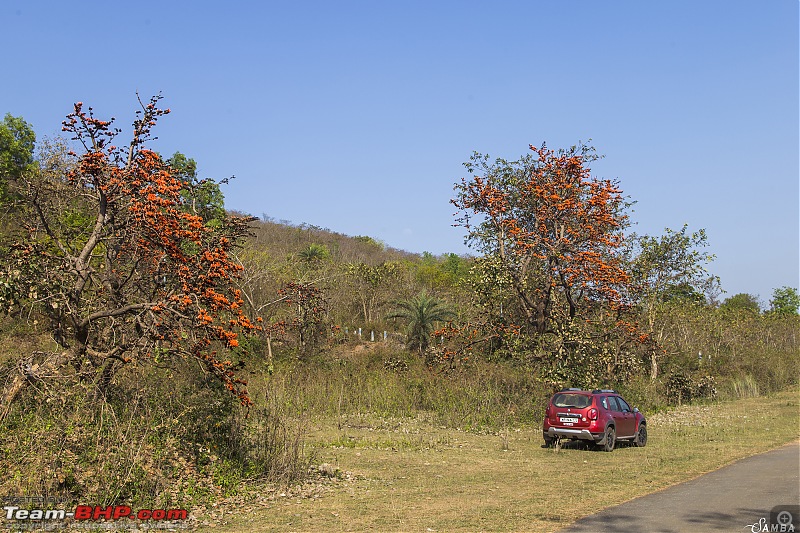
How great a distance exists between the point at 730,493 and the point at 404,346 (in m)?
27.6

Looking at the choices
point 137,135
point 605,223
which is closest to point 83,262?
point 137,135

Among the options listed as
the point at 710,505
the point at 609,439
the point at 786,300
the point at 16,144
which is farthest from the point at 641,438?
the point at 786,300

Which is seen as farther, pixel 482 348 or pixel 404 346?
pixel 404 346

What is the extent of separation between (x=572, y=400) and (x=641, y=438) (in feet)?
9.26

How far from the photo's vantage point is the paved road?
891cm

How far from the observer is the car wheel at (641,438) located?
1906 cm

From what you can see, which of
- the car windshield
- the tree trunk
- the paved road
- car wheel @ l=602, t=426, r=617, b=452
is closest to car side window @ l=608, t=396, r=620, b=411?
car wheel @ l=602, t=426, r=617, b=452

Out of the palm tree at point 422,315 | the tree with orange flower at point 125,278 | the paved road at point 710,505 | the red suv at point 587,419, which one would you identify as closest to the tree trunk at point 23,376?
the tree with orange flower at point 125,278

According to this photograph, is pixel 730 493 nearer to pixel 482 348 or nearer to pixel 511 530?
pixel 511 530

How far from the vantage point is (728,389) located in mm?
35625

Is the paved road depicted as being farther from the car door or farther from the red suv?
the car door

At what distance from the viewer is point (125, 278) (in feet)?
40.9

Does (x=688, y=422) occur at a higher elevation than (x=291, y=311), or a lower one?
lower

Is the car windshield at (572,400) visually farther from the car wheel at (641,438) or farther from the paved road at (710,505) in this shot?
the paved road at (710,505)
